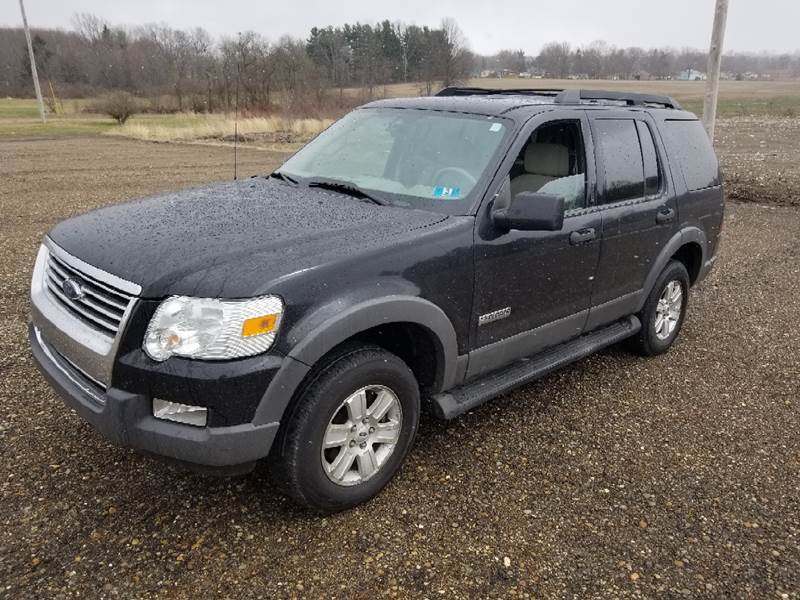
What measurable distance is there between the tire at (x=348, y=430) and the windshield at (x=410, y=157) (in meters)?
0.97

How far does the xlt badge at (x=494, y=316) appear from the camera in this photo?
3.51 metres

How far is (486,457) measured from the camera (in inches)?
146

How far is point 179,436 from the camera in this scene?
8.63 ft

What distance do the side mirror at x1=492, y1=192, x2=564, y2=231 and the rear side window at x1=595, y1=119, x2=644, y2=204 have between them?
1.10m

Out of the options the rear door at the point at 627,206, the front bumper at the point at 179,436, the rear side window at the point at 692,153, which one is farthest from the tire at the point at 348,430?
the rear side window at the point at 692,153

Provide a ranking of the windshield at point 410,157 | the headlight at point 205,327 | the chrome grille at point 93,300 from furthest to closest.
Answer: the windshield at point 410,157
the chrome grille at point 93,300
the headlight at point 205,327

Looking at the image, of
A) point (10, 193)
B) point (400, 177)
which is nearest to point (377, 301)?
point (400, 177)

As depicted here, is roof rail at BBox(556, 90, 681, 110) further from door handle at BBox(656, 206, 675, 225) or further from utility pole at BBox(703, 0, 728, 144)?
utility pole at BBox(703, 0, 728, 144)

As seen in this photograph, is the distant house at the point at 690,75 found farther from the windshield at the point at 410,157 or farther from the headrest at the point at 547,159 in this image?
the windshield at the point at 410,157

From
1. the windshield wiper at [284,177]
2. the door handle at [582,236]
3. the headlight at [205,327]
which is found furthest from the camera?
the windshield wiper at [284,177]

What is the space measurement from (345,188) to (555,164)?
4.20 ft

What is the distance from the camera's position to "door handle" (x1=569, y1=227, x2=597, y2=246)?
3.94m

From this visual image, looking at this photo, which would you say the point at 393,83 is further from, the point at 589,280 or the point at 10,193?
the point at 589,280

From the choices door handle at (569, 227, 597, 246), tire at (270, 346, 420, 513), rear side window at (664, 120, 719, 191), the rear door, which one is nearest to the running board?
the rear door
